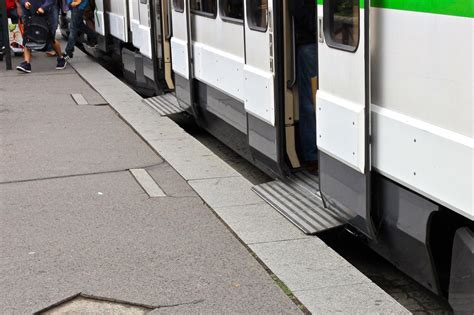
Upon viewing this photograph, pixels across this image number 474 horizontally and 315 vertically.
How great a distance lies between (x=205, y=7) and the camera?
852 cm

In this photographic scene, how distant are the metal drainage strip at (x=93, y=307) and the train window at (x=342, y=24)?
193 cm

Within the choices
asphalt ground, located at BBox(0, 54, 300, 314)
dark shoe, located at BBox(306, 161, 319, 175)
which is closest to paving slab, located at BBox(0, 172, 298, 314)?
asphalt ground, located at BBox(0, 54, 300, 314)

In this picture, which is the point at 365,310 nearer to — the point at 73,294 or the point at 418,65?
the point at 418,65

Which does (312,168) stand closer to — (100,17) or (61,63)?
(61,63)

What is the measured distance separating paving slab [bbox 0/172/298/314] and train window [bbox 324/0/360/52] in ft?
4.66

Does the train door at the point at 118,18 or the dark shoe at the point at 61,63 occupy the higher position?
the train door at the point at 118,18

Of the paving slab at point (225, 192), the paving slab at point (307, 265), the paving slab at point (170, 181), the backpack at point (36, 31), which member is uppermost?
the backpack at point (36, 31)

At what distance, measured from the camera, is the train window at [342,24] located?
4953 mm

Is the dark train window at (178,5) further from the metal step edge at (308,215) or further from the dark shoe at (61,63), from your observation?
the dark shoe at (61,63)

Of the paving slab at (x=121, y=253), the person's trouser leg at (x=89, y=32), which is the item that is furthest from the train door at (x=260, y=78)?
the person's trouser leg at (x=89, y=32)

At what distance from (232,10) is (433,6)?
3709 mm

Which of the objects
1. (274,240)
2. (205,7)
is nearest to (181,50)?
(205,7)

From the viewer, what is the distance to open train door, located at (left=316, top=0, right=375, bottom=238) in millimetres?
4836

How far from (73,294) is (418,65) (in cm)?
223
